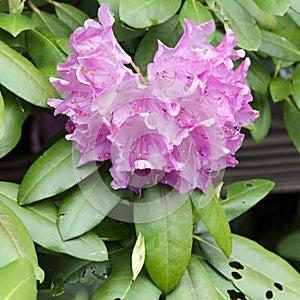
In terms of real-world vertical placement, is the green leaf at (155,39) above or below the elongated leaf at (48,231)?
above

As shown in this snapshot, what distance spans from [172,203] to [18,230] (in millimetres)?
197

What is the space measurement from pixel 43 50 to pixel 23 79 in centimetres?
11

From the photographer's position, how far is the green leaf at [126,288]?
947 mm

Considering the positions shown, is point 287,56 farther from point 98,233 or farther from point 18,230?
point 18,230

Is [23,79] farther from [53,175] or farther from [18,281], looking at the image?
[18,281]

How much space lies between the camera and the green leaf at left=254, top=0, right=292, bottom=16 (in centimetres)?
99

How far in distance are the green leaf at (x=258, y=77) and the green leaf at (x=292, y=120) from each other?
0.08 m

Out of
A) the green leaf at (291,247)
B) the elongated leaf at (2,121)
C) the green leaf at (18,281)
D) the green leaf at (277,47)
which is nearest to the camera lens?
the green leaf at (18,281)

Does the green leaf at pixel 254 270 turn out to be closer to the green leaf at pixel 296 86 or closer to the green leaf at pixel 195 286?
the green leaf at pixel 195 286

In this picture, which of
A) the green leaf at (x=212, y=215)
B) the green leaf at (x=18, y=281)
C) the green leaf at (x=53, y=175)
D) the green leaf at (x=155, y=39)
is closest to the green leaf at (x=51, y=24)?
the green leaf at (x=155, y=39)

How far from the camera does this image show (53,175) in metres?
0.94

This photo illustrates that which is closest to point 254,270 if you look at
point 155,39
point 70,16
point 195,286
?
point 195,286

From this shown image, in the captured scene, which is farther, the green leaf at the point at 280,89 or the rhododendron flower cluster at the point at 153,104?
the green leaf at the point at 280,89

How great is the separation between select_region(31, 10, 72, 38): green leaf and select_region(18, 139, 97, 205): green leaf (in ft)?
0.73
